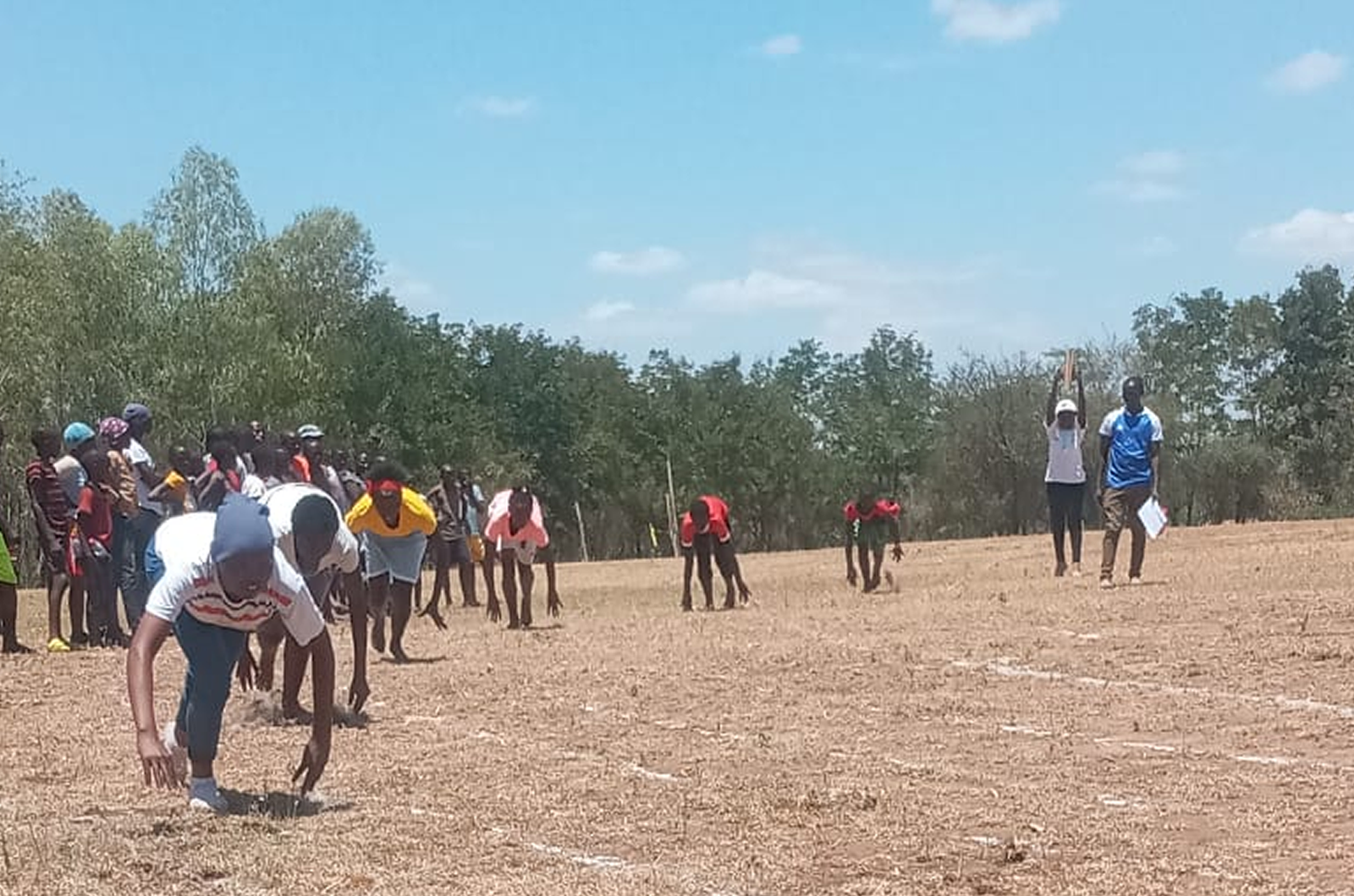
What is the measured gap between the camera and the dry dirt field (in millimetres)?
6289

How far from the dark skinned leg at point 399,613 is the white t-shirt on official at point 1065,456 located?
706 centimetres

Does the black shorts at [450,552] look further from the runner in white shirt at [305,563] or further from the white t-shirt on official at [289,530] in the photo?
the white t-shirt on official at [289,530]

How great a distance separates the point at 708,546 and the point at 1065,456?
4179 millimetres

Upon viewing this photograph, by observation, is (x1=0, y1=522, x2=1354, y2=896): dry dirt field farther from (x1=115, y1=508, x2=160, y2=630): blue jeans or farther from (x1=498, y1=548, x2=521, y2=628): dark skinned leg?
(x1=498, y1=548, x2=521, y2=628): dark skinned leg

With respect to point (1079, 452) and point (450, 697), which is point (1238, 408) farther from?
point (450, 697)

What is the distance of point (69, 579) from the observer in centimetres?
1548

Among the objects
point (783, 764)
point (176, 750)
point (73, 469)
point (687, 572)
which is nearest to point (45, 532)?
point (73, 469)

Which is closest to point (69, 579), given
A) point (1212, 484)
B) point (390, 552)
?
point (390, 552)

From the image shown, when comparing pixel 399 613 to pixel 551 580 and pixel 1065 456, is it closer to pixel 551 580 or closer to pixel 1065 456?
pixel 551 580

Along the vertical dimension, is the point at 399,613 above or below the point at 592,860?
above

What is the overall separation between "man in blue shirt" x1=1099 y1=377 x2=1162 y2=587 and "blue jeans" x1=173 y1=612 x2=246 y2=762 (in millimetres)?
10473

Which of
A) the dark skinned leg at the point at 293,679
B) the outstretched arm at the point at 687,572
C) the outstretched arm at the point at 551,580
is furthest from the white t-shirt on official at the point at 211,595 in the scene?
the outstretched arm at the point at 687,572

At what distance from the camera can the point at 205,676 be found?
294 inches

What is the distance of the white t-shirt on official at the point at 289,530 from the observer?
8305 mm
